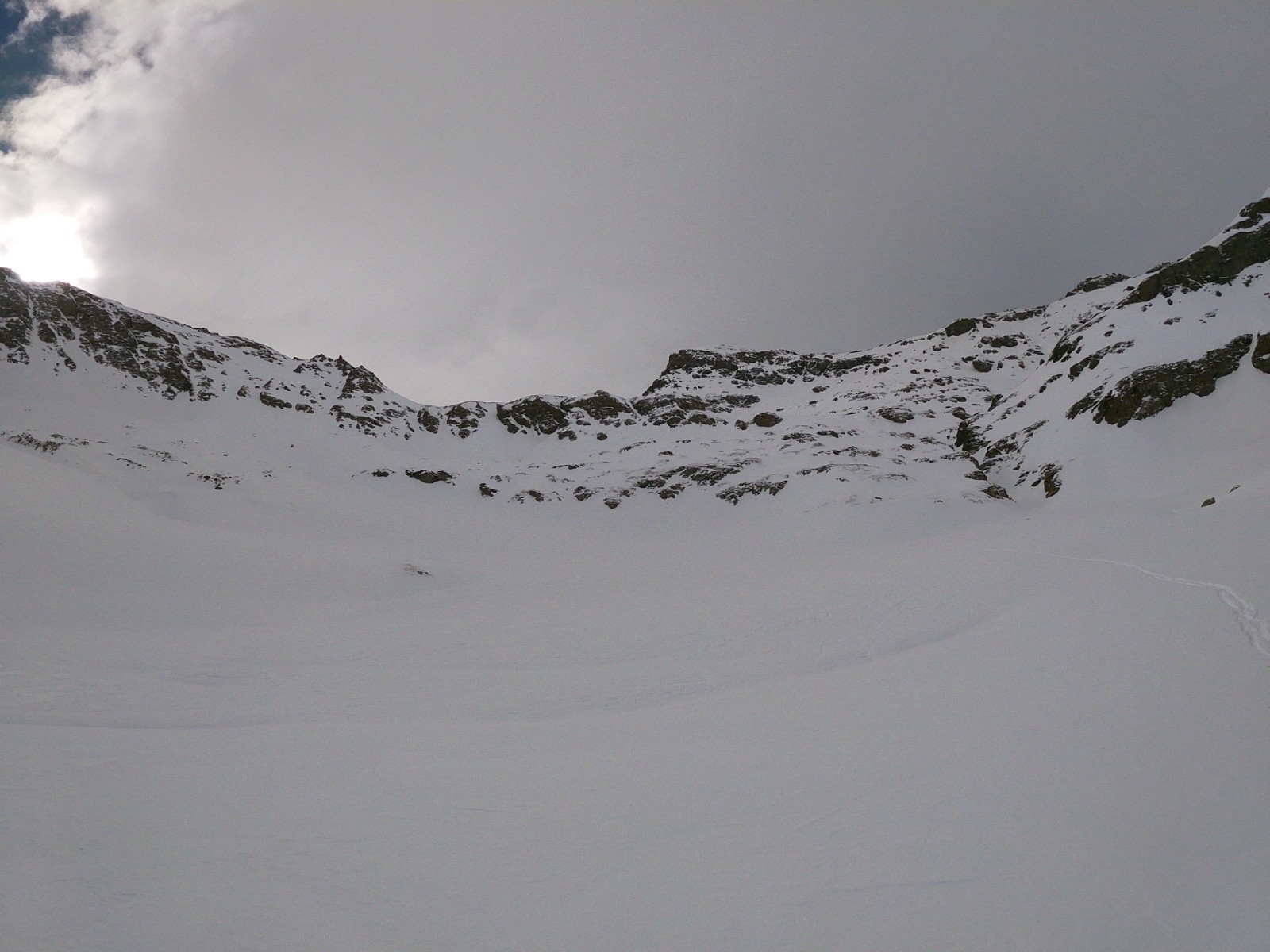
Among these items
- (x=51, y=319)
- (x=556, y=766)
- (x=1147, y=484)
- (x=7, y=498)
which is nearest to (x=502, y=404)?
(x=51, y=319)

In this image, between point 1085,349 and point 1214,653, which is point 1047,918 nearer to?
point 1214,653

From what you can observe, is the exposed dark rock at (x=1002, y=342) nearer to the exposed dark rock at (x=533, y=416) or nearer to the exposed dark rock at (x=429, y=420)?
the exposed dark rock at (x=533, y=416)

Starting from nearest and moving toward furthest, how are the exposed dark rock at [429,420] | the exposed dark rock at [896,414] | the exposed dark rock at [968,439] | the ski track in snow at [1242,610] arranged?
the ski track in snow at [1242,610]
the exposed dark rock at [968,439]
the exposed dark rock at [896,414]
the exposed dark rock at [429,420]

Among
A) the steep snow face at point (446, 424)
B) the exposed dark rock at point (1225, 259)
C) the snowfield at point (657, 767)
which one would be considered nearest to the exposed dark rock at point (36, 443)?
the steep snow face at point (446, 424)

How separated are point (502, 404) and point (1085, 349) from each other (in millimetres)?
70386

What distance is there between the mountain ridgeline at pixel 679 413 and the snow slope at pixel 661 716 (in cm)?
73

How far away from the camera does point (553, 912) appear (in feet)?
15.6

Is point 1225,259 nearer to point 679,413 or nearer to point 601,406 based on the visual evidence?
point 679,413

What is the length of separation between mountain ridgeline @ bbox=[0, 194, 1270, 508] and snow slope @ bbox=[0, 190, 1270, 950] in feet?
2.38

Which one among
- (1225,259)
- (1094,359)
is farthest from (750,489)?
(1225,259)

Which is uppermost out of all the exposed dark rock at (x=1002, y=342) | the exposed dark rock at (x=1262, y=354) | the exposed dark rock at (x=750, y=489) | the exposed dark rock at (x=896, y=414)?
the exposed dark rock at (x=1002, y=342)

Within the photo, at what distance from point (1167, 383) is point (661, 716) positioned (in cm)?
4074

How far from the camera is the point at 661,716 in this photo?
10242mm

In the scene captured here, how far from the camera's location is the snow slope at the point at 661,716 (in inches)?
178
